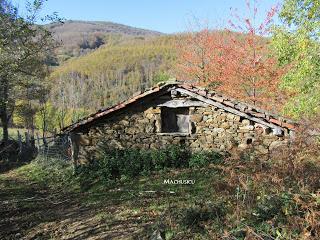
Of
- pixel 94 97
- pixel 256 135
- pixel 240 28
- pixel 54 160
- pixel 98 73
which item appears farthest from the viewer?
pixel 98 73

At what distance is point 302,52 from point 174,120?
17.2ft

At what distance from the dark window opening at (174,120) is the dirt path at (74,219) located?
434 centimetres

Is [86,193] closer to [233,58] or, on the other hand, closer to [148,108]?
[148,108]

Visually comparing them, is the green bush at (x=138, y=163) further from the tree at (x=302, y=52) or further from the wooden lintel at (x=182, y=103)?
the tree at (x=302, y=52)

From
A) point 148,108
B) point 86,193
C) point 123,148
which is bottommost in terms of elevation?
point 86,193

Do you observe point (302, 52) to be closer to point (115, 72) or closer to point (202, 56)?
point (202, 56)

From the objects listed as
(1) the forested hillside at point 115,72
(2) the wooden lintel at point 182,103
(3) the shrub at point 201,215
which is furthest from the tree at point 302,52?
(1) the forested hillside at point 115,72

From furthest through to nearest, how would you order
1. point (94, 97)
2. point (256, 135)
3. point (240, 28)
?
point (94, 97) → point (240, 28) → point (256, 135)

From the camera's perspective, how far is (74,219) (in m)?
10.2

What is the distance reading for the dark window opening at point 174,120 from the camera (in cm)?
1471

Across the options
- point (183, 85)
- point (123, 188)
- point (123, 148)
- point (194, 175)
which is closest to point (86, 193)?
point (123, 188)

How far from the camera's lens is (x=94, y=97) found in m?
102

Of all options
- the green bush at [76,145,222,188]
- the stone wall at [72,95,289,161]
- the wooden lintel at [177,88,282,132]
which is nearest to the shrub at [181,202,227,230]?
the green bush at [76,145,222,188]

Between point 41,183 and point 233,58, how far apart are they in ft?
36.4
